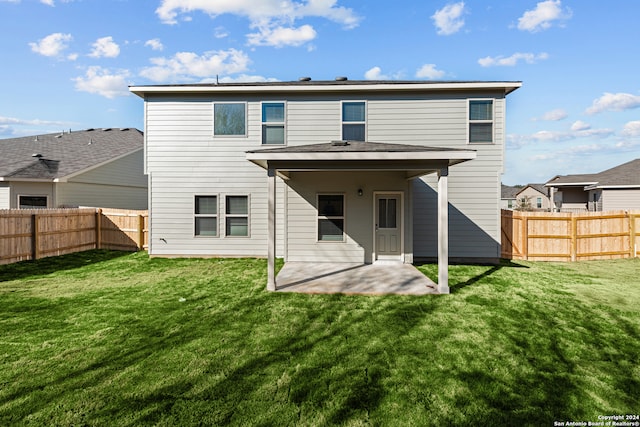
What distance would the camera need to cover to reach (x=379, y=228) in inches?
377

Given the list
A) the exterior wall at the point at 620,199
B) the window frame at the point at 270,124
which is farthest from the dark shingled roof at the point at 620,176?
the window frame at the point at 270,124

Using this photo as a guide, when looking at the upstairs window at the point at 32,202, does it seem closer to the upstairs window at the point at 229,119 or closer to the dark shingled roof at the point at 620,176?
the upstairs window at the point at 229,119

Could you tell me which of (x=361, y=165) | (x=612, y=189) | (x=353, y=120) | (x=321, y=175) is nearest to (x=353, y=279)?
(x=361, y=165)

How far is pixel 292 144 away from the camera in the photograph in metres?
10.3

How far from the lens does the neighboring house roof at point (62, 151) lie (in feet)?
45.6

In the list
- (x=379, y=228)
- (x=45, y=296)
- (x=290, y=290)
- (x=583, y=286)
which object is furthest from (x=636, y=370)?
(x=45, y=296)

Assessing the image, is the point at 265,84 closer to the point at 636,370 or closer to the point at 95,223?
the point at 95,223

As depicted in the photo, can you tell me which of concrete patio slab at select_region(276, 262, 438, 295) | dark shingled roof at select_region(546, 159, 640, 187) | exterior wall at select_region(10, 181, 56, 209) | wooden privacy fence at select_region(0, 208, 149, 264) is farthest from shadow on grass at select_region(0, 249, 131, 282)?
dark shingled roof at select_region(546, 159, 640, 187)

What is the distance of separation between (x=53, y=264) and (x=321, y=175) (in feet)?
28.9

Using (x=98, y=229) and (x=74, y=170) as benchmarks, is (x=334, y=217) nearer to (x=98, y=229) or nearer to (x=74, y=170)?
(x=98, y=229)

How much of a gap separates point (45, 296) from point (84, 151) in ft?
46.0

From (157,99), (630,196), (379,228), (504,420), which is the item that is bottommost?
(504,420)

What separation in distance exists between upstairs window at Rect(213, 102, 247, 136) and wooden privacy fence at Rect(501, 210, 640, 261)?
978 centimetres

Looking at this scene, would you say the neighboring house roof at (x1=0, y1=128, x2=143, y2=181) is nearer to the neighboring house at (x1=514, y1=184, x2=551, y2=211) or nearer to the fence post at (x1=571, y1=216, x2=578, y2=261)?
the fence post at (x1=571, y1=216, x2=578, y2=261)
